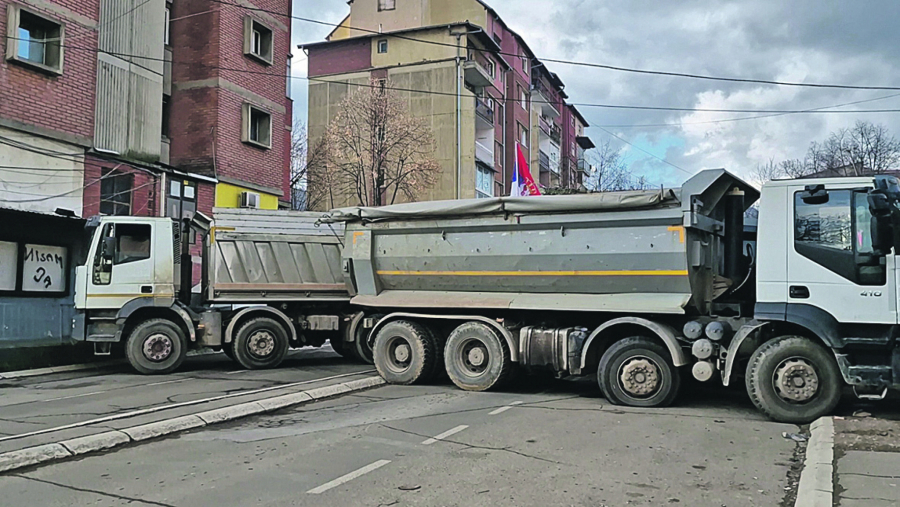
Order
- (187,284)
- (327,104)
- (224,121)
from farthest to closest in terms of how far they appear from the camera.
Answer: (327,104), (224,121), (187,284)

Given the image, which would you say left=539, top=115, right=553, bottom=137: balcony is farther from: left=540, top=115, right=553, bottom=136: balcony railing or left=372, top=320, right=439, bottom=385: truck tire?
left=372, top=320, right=439, bottom=385: truck tire

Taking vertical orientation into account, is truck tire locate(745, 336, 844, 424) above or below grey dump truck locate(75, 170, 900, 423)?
below

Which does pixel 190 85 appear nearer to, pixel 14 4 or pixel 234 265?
pixel 14 4

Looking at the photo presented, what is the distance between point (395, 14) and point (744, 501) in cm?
3569

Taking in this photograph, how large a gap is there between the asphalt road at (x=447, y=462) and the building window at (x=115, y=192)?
33.9 ft

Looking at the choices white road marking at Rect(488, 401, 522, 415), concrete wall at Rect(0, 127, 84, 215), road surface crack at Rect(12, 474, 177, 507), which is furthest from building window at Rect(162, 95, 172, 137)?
road surface crack at Rect(12, 474, 177, 507)

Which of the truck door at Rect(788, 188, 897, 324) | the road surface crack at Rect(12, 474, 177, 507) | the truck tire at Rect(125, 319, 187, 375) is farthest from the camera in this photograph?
the truck tire at Rect(125, 319, 187, 375)

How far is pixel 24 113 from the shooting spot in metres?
15.1

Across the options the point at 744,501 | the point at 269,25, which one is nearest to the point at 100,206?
the point at 269,25

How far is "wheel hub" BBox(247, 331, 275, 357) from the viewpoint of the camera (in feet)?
44.5

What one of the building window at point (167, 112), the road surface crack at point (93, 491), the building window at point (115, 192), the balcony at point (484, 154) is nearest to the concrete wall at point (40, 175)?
the building window at point (115, 192)

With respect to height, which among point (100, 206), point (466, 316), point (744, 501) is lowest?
point (744, 501)

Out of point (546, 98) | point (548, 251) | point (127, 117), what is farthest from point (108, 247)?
point (546, 98)

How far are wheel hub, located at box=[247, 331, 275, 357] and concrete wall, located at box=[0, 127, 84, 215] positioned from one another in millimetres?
5720
